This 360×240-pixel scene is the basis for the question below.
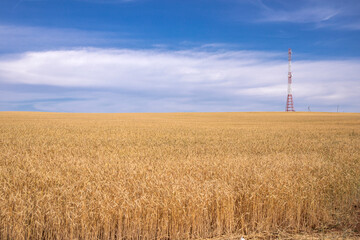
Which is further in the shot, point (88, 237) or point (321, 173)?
point (321, 173)

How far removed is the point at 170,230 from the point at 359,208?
16.2 feet

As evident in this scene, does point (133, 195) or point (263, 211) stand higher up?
point (133, 195)

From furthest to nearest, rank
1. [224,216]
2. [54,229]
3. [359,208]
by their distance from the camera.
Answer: [359,208], [224,216], [54,229]

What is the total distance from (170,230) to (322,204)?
3861 millimetres

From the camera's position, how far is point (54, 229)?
5.32m

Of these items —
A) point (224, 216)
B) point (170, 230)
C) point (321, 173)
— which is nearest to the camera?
point (170, 230)

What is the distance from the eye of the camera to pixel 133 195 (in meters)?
6.32

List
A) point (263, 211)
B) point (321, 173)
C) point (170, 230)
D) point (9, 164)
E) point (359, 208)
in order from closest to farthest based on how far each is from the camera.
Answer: point (170, 230), point (263, 211), point (359, 208), point (321, 173), point (9, 164)

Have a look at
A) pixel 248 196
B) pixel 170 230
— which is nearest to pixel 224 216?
pixel 248 196

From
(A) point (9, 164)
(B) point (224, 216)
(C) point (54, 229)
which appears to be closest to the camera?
(C) point (54, 229)

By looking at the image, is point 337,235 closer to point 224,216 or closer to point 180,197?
point 224,216

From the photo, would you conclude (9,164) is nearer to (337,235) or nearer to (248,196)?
(248,196)

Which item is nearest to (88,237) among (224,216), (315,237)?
(224,216)

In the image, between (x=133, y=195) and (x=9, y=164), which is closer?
(x=133, y=195)
